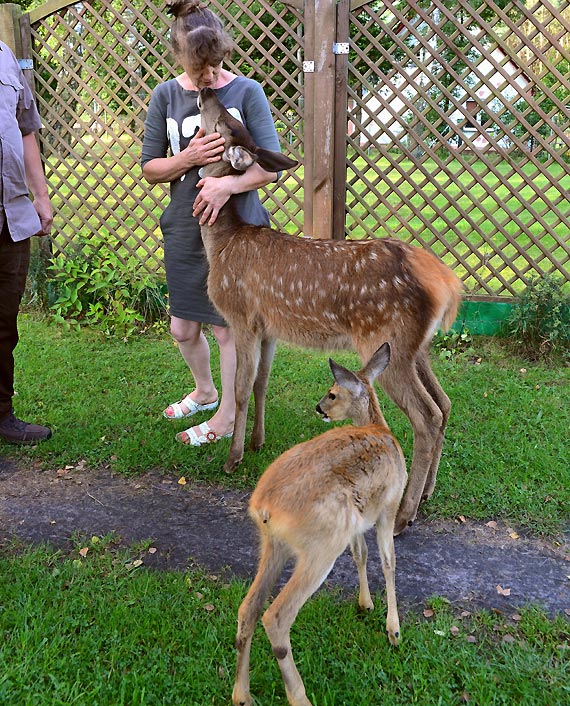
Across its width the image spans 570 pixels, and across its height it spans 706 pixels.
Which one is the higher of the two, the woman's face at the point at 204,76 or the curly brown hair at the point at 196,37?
the curly brown hair at the point at 196,37

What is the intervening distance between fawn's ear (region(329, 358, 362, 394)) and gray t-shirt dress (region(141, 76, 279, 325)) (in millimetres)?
1460

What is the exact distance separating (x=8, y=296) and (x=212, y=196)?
53.3 inches

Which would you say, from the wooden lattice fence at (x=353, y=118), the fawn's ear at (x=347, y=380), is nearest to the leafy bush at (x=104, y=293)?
the wooden lattice fence at (x=353, y=118)

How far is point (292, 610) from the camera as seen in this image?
89.5 inches

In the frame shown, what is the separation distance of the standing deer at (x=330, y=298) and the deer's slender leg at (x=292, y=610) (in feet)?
4.04

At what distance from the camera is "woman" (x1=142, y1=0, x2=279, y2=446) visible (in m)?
3.72

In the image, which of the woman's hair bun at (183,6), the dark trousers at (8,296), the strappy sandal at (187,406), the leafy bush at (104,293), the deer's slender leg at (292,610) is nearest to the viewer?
the deer's slender leg at (292,610)

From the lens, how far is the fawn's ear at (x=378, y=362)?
9.91 feet

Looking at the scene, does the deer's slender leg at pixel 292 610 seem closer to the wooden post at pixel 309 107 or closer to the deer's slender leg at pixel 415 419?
the deer's slender leg at pixel 415 419

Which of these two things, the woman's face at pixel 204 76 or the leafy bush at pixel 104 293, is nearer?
the woman's face at pixel 204 76

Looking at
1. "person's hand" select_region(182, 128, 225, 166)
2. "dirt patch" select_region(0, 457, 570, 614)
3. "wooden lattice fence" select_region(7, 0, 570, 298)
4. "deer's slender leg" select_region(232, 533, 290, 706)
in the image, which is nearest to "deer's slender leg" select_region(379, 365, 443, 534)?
"dirt patch" select_region(0, 457, 570, 614)

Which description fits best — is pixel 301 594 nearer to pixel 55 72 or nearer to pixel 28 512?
pixel 28 512

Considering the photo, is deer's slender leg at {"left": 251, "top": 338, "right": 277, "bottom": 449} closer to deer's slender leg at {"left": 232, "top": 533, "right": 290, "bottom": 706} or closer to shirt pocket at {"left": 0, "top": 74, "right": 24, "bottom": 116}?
deer's slender leg at {"left": 232, "top": 533, "right": 290, "bottom": 706}

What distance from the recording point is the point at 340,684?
8.16ft
